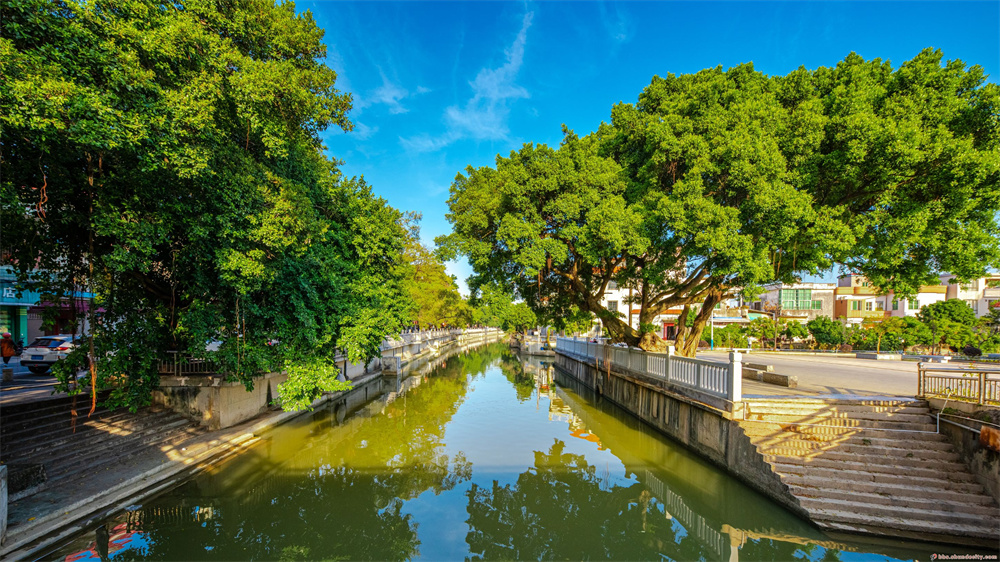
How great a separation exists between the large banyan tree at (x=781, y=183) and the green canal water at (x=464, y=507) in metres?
4.98

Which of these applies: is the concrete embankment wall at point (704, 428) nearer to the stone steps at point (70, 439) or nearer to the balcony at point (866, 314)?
the stone steps at point (70, 439)

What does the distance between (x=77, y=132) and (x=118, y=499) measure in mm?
5803

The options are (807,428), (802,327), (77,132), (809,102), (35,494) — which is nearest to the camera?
(77,132)

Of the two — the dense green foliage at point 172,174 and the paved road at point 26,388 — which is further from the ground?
the dense green foliage at point 172,174

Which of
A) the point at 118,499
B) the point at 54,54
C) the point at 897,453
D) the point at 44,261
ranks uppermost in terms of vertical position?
the point at 54,54

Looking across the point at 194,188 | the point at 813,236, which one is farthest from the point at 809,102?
the point at 194,188

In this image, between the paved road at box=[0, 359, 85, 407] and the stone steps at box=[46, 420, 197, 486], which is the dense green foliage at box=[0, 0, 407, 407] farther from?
the paved road at box=[0, 359, 85, 407]

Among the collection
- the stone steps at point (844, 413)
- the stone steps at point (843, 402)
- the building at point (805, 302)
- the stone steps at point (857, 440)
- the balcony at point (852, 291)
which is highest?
the balcony at point (852, 291)

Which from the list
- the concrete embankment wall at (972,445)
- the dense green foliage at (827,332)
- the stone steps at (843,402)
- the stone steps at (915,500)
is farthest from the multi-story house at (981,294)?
the stone steps at (915,500)

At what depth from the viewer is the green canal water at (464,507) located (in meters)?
5.92

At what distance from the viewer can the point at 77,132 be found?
4.95 m

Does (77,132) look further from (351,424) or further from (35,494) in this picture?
(351,424)

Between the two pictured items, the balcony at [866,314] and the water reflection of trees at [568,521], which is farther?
the balcony at [866,314]

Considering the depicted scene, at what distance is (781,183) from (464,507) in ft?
31.1
